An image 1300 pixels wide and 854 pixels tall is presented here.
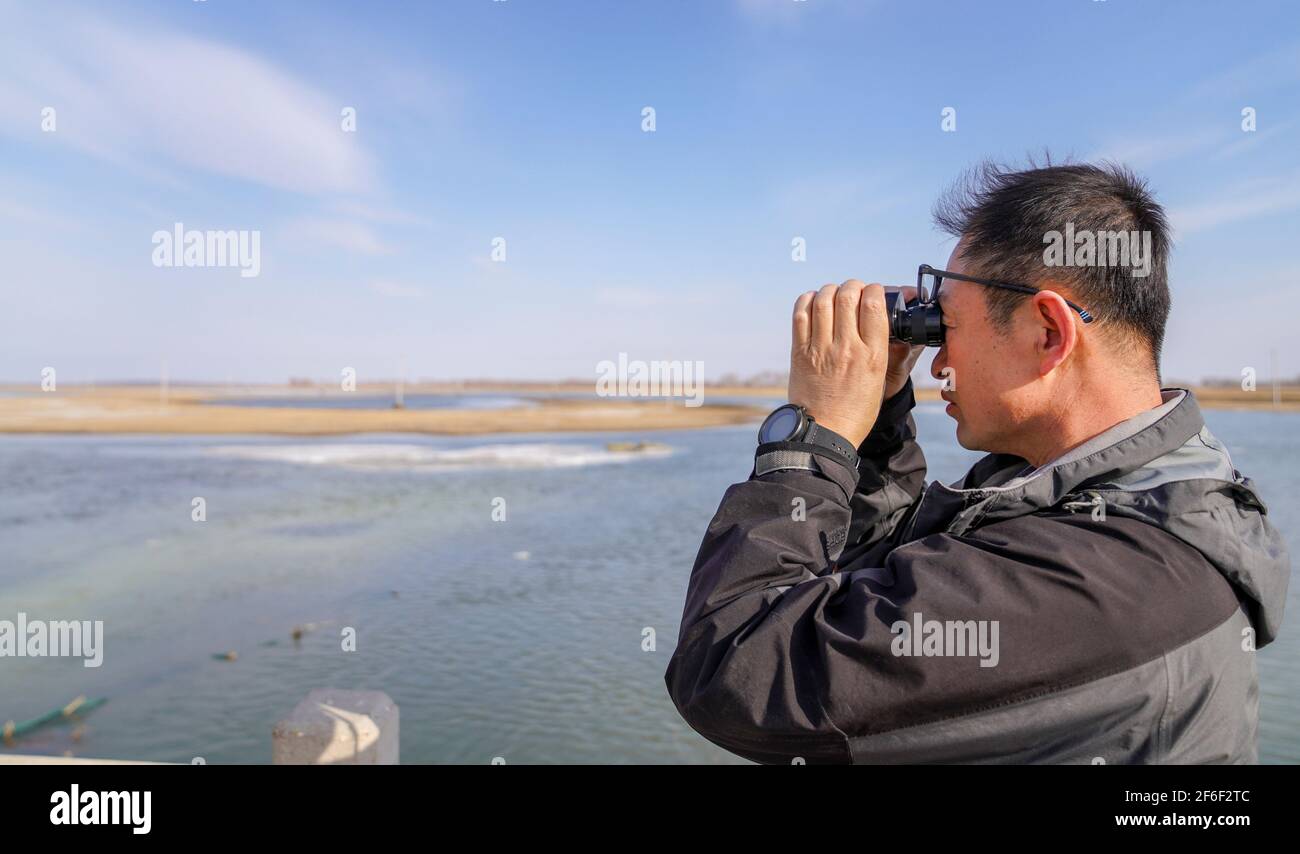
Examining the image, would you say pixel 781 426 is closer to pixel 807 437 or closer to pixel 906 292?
pixel 807 437

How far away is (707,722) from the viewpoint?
1.31m

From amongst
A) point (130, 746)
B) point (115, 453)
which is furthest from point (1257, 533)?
point (115, 453)

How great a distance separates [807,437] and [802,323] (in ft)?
0.72

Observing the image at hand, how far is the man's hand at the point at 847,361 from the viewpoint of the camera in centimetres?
149

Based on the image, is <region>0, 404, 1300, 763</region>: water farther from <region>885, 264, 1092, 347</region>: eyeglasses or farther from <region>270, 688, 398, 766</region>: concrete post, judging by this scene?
<region>885, 264, 1092, 347</region>: eyeglasses

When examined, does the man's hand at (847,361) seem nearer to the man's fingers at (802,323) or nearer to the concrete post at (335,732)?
the man's fingers at (802,323)

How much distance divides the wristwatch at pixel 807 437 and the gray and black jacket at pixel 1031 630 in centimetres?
16

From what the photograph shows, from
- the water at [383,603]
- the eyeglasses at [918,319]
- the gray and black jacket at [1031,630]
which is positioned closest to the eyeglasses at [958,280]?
the eyeglasses at [918,319]

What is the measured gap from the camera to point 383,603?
34.1ft

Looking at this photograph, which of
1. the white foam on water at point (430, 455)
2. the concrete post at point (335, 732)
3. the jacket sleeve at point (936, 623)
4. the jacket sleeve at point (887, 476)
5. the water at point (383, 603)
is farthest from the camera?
the white foam on water at point (430, 455)

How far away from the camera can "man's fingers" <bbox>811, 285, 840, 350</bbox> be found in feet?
4.94

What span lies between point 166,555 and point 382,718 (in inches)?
398

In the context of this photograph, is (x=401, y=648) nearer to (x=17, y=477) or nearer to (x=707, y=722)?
(x=707, y=722)

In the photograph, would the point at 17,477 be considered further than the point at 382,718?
Yes
